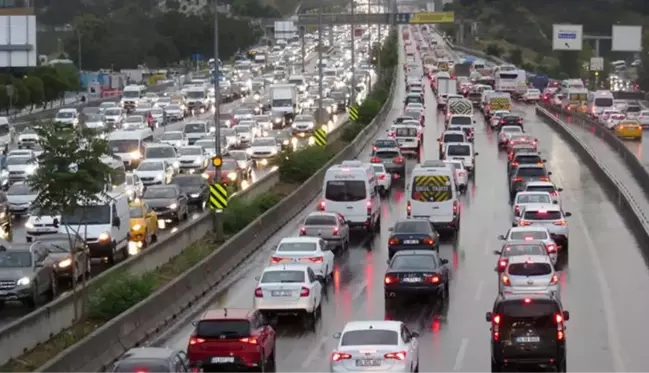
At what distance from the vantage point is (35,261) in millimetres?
34344

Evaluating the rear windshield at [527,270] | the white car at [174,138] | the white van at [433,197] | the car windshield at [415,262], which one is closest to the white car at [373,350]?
the rear windshield at [527,270]

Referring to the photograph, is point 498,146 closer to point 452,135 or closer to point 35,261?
point 452,135

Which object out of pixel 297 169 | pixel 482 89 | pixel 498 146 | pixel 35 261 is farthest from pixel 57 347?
pixel 482 89

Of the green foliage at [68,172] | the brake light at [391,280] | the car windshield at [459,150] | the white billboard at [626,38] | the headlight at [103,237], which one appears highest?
the white billboard at [626,38]

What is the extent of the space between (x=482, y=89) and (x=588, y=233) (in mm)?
A: 68863

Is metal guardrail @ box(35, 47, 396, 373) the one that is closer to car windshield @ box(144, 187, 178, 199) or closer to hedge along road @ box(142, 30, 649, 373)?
hedge along road @ box(142, 30, 649, 373)

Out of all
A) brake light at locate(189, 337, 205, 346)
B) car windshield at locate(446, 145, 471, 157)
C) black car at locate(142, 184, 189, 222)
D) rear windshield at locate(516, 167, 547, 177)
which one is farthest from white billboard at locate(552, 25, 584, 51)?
brake light at locate(189, 337, 205, 346)

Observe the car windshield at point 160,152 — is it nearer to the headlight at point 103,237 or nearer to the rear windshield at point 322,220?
the rear windshield at point 322,220

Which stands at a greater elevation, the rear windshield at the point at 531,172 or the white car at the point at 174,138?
the white car at the point at 174,138

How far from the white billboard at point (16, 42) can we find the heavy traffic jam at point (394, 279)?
21485mm

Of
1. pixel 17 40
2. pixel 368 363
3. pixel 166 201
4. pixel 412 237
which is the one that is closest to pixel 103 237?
pixel 412 237

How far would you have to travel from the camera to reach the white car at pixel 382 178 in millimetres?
58250

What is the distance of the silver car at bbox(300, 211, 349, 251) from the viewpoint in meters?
42.8

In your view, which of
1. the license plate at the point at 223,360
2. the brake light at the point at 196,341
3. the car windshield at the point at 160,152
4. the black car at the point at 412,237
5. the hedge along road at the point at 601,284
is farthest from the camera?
the car windshield at the point at 160,152
